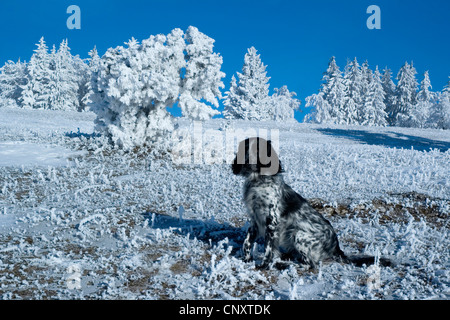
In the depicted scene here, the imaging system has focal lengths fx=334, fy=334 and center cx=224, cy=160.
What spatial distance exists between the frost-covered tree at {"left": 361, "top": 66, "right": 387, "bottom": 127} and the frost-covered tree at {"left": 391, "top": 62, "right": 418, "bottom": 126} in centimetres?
334

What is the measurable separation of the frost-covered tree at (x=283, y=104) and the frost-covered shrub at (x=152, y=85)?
37.5 metres

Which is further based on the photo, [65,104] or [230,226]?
[65,104]

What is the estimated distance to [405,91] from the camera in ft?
175

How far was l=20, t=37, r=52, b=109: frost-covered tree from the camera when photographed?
1668 inches

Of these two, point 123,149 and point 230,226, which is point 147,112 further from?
point 230,226

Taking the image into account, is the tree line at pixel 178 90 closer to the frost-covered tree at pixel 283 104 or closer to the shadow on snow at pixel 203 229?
the frost-covered tree at pixel 283 104

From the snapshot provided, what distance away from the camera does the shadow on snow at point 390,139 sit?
22.5m

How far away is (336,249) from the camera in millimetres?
5043

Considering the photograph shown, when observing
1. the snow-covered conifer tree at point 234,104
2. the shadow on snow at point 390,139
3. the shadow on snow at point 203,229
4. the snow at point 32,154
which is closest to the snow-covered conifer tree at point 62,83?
the snow-covered conifer tree at point 234,104

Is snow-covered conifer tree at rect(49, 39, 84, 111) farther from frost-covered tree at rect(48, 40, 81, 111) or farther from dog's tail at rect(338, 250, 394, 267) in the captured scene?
dog's tail at rect(338, 250, 394, 267)

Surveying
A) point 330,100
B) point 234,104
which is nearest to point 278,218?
point 234,104
